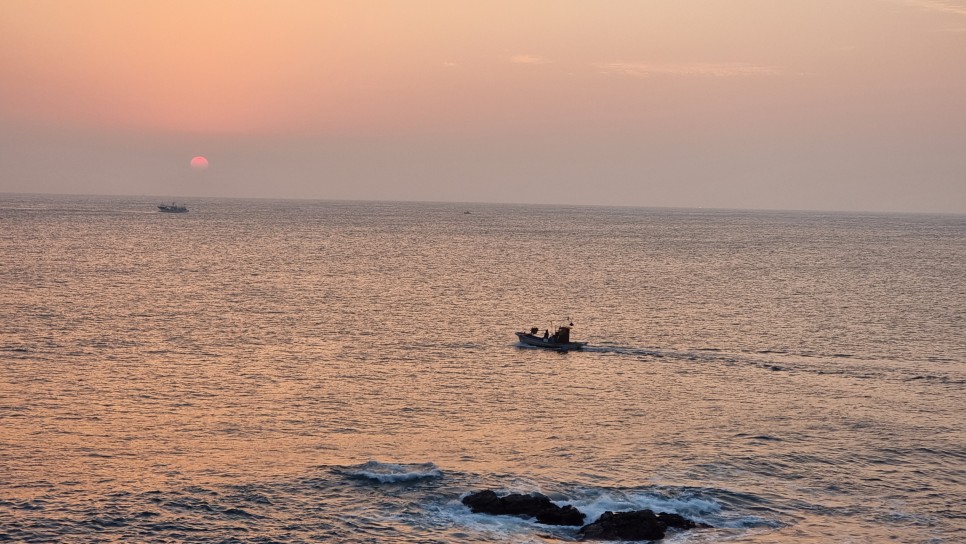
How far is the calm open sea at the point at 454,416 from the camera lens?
4516 cm

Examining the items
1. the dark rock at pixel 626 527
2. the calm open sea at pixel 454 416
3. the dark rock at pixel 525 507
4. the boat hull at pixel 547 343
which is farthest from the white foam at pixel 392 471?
the boat hull at pixel 547 343

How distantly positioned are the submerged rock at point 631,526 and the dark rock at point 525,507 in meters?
1.23

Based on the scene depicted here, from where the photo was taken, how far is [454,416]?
61.5 m

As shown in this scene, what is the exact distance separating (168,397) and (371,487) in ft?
74.1

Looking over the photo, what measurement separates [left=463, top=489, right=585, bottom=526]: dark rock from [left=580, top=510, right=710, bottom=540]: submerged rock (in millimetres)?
1227

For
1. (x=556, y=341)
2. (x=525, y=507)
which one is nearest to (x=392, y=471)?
(x=525, y=507)

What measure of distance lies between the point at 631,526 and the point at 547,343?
44119 millimetres

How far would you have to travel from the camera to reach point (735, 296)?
425 ft

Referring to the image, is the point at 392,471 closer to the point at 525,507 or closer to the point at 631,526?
the point at 525,507

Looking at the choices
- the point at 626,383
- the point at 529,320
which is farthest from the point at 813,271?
the point at 626,383

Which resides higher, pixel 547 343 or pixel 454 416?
pixel 547 343

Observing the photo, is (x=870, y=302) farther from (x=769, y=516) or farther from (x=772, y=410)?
(x=769, y=516)

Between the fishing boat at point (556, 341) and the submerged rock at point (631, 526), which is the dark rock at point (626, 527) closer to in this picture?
the submerged rock at point (631, 526)

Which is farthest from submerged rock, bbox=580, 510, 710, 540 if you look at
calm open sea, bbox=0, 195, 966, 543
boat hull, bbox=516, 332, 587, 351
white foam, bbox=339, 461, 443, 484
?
boat hull, bbox=516, 332, 587, 351
